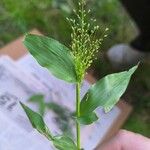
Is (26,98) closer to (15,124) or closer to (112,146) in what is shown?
(15,124)

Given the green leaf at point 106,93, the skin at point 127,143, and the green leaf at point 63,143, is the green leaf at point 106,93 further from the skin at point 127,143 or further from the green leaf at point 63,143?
the skin at point 127,143

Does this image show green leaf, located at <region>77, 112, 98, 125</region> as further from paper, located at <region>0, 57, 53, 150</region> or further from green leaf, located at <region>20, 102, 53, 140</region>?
paper, located at <region>0, 57, 53, 150</region>

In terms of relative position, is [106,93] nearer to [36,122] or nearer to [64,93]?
[36,122]

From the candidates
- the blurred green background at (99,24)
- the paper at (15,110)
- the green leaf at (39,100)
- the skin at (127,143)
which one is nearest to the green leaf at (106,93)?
the skin at (127,143)

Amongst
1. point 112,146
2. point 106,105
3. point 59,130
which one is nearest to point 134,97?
point 59,130

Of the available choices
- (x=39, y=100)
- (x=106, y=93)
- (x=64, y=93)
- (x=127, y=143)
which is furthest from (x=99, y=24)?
(x=106, y=93)

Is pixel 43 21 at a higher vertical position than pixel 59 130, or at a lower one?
higher
